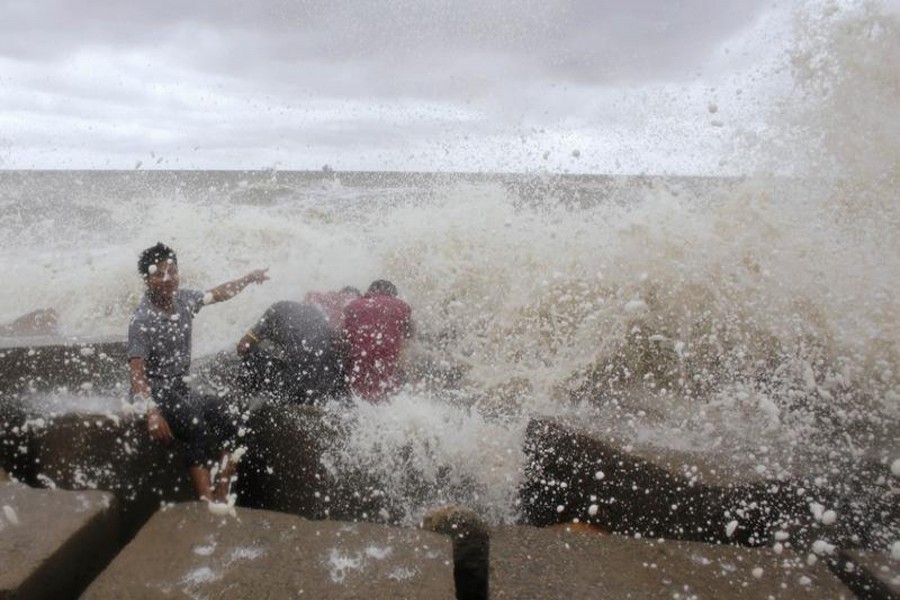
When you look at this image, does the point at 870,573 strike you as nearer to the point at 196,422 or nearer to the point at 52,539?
the point at 52,539

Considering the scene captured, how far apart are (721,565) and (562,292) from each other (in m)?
4.07

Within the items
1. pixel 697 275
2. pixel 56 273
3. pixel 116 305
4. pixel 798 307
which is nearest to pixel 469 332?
pixel 697 275

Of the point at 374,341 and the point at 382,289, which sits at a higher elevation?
the point at 382,289

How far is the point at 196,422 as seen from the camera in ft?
10.8

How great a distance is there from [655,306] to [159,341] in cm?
385

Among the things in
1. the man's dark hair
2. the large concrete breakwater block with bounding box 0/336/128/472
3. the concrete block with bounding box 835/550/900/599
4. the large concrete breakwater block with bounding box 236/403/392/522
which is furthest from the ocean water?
the large concrete breakwater block with bounding box 0/336/128/472

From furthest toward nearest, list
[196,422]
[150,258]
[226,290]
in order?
[226,290]
[150,258]
[196,422]

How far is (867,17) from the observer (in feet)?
16.7

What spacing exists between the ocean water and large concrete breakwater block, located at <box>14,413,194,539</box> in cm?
105

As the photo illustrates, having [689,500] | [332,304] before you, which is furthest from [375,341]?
[689,500]

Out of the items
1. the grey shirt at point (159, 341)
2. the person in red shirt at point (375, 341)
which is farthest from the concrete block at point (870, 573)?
the grey shirt at point (159, 341)

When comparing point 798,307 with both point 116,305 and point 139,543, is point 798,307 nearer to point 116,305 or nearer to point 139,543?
point 139,543

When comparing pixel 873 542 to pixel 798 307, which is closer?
pixel 873 542

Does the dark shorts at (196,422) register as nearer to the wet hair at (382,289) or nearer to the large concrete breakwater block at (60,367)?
the large concrete breakwater block at (60,367)
